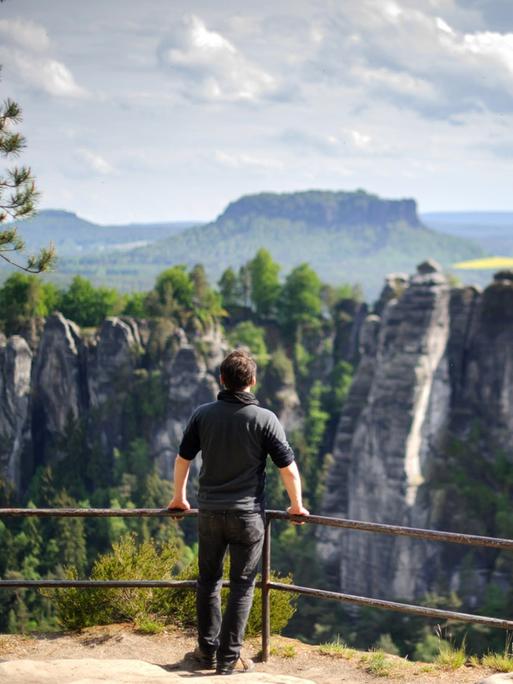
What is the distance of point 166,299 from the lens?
8044cm

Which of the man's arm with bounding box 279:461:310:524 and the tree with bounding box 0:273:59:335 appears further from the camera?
the tree with bounding box 0:273:59:335

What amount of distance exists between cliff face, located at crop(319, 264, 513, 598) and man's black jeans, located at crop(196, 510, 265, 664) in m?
51.6

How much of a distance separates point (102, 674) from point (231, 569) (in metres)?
1.25

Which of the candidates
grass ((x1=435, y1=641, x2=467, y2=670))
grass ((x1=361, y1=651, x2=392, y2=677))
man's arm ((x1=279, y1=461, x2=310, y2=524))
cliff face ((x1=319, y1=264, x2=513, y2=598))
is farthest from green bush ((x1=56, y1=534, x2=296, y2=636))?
cliff face ((x1=319, y1=264, x2=513, y2=598))

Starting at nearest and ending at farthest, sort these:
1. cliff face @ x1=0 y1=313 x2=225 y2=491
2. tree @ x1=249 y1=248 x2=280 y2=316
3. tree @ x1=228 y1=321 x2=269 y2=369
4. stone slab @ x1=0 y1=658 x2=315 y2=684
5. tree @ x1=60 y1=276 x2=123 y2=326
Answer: stone slab @ x1=0 y1=658 x2=315 y2=684, cliff face @ x1=0 y1=313 x2=225 y2=491, tree @ x1=228 y1=321 x2=269 y2=369, tree @ x1=60 y1=276 x2=123 y2=326, tree @ x1=249 y1=248 x2=280 y2=316

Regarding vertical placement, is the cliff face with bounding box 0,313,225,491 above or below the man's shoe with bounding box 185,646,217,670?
below

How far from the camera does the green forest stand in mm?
52375

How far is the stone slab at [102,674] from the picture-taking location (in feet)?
24.3

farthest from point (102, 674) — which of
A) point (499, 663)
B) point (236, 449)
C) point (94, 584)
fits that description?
point (499, 663)

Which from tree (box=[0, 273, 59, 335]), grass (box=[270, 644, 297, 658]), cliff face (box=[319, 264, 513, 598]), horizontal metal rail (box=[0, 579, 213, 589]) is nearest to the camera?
horizontal metal rail (box=[0, 579, 213, 589])

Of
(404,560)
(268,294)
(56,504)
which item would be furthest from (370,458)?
(268,294)

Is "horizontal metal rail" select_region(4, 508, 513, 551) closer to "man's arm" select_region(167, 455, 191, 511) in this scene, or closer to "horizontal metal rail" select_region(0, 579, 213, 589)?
"man's arm" select_region(167, 455, 191, 511)

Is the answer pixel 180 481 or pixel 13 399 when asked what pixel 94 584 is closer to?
pixel 180 481

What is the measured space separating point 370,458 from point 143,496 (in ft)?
56.1
